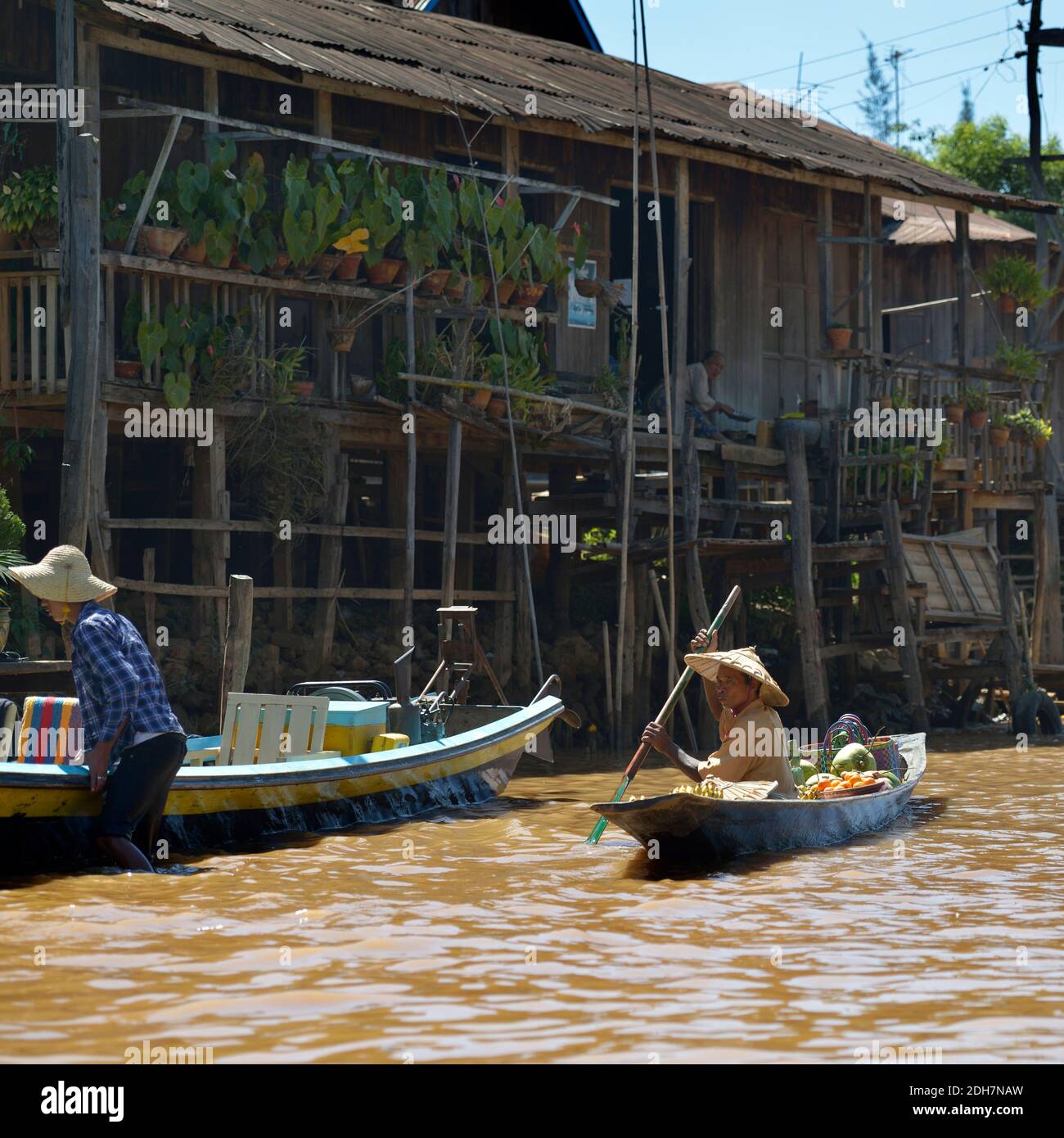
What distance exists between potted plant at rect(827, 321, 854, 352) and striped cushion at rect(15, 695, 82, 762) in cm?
1116

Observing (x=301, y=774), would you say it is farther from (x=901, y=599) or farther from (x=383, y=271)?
(x=901, y=599)

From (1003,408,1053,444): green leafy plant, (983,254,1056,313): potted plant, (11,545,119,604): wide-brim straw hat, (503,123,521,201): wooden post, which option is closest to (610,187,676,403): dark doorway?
(503,123,521,201): wooden post

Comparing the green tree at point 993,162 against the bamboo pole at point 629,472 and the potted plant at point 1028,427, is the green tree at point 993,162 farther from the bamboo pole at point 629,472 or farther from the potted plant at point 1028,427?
the bamboo pole at point 629,472

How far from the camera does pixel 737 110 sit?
792 inches

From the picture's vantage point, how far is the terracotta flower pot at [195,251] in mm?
13422

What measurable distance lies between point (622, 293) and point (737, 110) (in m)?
4.09

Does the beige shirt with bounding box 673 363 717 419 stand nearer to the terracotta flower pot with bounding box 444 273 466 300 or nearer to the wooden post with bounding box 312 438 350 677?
the terracotta flower pot with bounding box 444 273 466 300

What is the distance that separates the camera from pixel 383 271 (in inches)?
575

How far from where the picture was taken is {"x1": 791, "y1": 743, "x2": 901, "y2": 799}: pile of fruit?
11.0 meters

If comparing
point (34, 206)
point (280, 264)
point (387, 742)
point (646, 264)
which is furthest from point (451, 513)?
point (646, 264)

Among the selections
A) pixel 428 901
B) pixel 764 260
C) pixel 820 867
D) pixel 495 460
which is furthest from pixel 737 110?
pixel 428 901

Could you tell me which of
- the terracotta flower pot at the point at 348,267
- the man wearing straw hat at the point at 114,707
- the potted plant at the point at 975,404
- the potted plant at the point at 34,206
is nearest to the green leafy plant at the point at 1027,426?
the potted plant at the point at 975,404

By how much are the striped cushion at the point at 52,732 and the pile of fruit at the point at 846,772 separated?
457 cm
